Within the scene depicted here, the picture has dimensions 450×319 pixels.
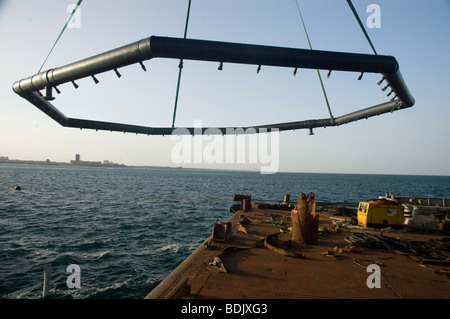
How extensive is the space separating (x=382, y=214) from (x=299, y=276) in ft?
25.5

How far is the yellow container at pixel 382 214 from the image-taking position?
11.9 meters

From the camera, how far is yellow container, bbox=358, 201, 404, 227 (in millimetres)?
11945

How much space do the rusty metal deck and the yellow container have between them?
314 cm

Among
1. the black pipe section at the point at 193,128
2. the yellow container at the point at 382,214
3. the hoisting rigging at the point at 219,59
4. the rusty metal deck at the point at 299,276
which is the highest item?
the hoisting rigging at the point at 219,59

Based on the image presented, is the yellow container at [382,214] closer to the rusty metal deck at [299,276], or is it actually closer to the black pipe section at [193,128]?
the rusty metal deck at [299,276]

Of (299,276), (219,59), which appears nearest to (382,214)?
(299,276)

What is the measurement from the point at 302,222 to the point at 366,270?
2.89m

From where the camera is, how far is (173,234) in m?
20.8

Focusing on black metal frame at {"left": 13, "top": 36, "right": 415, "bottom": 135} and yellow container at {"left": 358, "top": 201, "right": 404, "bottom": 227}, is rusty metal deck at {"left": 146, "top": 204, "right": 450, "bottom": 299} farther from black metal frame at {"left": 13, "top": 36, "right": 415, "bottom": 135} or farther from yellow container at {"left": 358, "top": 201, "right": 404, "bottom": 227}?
black metal frame at {"left": 13, "top": 36, "right": 415, "bottom": 135}

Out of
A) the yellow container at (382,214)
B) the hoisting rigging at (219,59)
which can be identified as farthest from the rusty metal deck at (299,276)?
the hoisting rigging at (219,59)

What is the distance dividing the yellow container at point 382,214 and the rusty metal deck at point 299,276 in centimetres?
314

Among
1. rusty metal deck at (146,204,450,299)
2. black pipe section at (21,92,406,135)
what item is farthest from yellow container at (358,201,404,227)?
black pipe section at (21,92,406,135)
